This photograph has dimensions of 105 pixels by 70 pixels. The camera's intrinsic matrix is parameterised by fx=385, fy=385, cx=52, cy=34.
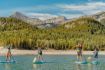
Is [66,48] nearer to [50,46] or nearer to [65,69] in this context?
[50,46]

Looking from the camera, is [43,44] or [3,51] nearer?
[3,51]

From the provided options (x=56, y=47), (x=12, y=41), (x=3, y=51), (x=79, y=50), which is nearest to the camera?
(x=79, y=50)

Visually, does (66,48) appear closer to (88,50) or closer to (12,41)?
(88,50)

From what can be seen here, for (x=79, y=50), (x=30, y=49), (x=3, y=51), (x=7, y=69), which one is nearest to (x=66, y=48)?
(x=30, y=49)

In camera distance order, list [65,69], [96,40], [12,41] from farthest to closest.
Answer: [96,40] < [12,41] < [65,69]

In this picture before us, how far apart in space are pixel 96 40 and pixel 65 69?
151706 millimetres

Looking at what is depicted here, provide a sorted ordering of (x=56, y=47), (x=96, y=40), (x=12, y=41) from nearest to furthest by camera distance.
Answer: (x=12, y=41) → (x=56, y=47) → (x=96, y=40)

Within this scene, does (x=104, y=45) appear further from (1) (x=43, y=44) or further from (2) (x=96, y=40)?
(1) (x=43, y=44)

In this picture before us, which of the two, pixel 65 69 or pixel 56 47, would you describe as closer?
pixel 65 69

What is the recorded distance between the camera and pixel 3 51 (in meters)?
151

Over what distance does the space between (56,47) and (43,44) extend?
661 cm

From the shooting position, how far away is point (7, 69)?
49.8 m

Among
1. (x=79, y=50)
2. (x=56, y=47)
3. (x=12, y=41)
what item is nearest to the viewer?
(x=79, y=50)

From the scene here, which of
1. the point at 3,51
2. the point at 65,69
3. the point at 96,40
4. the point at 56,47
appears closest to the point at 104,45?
the point at 96,40
